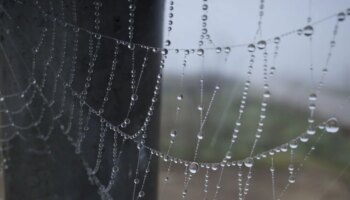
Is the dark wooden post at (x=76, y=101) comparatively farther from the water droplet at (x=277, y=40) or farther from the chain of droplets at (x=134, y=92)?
the water droplet at (x=277, y=40)

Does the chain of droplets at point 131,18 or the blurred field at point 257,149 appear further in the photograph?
the blurred field at point 257,149

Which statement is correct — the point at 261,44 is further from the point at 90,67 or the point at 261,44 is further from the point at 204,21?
the point at 90,67

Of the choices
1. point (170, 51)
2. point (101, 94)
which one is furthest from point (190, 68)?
point (101, 94)

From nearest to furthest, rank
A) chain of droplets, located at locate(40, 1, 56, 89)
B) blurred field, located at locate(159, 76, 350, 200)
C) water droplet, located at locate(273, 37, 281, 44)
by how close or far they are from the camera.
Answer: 1. water droplet, located at locate(273, 37, 281, 44)
2. chain of droplets, located at locate(40, 1, 56, 89)
3. blurred field, located at locate(159, 76, 350, 200)

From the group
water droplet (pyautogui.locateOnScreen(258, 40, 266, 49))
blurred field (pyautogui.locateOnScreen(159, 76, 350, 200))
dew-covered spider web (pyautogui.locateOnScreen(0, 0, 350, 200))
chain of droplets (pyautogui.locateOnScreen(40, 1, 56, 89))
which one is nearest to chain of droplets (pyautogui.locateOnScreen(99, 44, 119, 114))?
dew-covered spider web (pyautogui.locateOnScreen(0, 0, 350, 200))

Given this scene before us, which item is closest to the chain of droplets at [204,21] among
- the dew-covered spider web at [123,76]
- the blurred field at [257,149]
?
the dew-covered spider web at [123,76]

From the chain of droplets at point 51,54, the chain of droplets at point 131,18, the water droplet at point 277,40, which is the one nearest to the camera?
the water droplet at point 277,40

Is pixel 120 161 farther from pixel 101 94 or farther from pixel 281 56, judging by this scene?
pixel 281 56

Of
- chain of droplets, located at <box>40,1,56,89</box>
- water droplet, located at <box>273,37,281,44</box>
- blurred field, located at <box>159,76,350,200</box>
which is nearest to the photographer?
water droplet, located at <box>273,37,281,44</box>

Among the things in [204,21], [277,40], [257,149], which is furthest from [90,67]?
[257,149]

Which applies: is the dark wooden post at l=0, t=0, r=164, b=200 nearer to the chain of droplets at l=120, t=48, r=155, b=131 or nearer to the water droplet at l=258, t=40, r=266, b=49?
the chain of droplets at l=120, t=48, r=155, b=131

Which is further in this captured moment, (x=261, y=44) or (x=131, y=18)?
(x=131, y=18)

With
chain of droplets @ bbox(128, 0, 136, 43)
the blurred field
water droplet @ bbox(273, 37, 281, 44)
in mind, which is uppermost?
chain of droplets @ bbox(128, 0, 136, 43)

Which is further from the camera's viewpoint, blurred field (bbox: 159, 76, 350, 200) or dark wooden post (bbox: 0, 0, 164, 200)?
blurred field (bbox: 159, 76, 350, 200)
